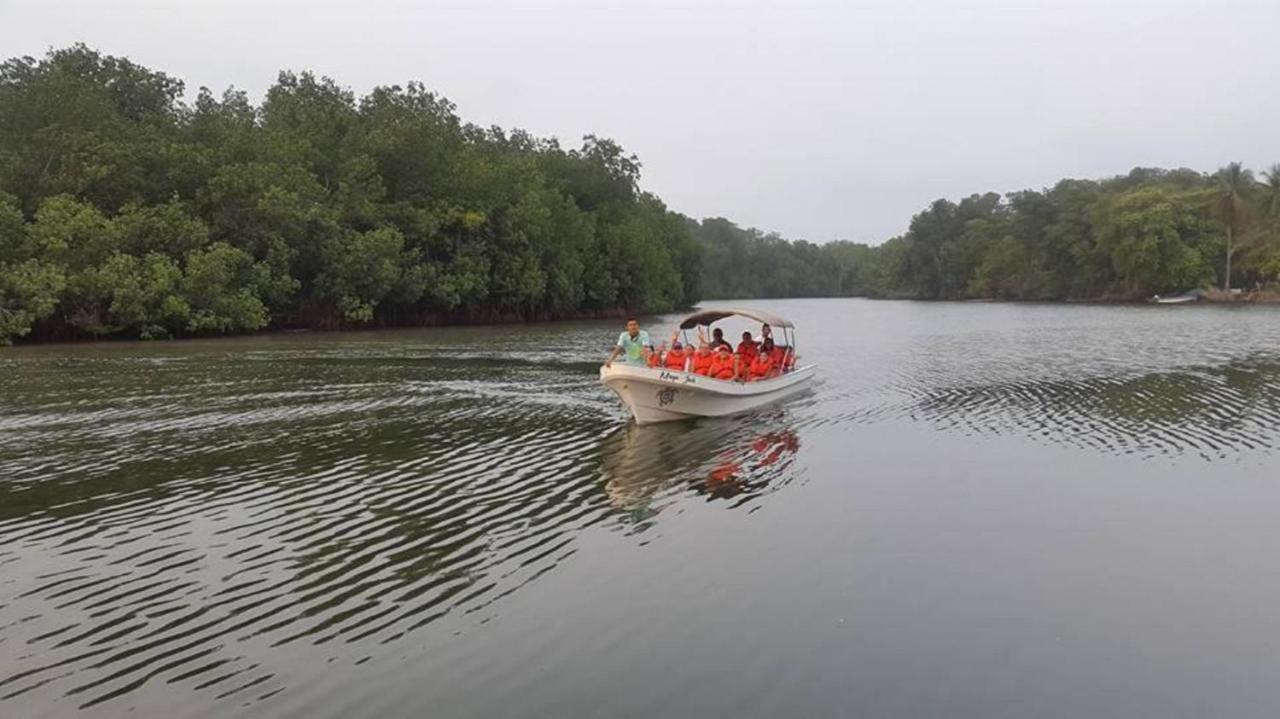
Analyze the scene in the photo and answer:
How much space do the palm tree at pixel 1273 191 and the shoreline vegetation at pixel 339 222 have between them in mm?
201

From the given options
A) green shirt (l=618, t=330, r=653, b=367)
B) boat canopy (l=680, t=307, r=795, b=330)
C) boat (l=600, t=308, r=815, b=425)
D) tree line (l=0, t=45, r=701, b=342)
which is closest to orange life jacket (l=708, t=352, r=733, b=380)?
boat (l=600, t=308, r=815, b=425)

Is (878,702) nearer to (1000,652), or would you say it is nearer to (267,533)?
(1000,652)

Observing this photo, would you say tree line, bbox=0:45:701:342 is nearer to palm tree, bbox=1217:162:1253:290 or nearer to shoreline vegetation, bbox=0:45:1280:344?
shoreline vegetation, bbox=0:45:1280:344

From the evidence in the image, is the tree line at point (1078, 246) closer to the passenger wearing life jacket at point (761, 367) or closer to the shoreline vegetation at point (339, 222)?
the shoreline vegetation at point (339, 222)

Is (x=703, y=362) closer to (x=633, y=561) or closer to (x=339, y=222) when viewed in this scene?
(x=633, y=561)

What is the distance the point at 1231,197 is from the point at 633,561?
334ft

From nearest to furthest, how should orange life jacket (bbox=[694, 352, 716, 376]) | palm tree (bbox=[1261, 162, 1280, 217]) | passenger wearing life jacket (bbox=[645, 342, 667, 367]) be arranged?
passenger wearing life jacket (bbox=[645, 342, 667, 367]), orange life jacket (bbox=[694, 352, 716, 376]), palm tree (bbox=[1261, 162, 1280, 217])

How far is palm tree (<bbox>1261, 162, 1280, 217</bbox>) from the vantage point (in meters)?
85.6

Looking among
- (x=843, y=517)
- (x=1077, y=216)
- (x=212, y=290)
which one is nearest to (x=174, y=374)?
(x=212, y=290)

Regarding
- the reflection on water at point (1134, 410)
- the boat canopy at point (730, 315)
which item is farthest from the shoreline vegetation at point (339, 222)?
the reflection on water at point (1134, 410)

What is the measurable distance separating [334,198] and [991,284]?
102 m

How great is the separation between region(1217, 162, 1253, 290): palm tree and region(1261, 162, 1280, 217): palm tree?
189cm

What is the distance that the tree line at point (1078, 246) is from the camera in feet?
295

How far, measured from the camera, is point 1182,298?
3588 inches
